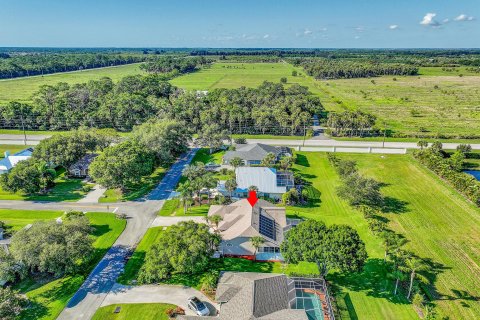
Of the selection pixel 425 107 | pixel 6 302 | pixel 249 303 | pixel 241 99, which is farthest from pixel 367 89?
pixel 6 302

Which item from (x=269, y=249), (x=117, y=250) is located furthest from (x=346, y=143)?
(x=117, y=250)

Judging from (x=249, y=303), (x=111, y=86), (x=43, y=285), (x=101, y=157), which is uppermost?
(x=111, y=86)

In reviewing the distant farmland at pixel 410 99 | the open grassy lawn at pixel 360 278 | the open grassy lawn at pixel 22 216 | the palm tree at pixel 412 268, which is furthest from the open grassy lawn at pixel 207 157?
the distant farmland at pixel 410 99

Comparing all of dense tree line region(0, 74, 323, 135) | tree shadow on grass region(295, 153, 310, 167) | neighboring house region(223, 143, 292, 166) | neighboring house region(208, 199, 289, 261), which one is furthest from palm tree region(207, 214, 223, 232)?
dense tree line region(0, 74, 323, 135)

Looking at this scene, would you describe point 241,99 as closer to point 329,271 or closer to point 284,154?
point 284,154

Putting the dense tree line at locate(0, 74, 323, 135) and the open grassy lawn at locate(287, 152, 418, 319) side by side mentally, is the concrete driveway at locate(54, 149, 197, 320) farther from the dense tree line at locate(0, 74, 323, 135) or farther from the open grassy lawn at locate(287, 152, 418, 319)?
the dense tree line at locate(0, 74, 323, 135)

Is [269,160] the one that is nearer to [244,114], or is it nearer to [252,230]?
[252,230]
